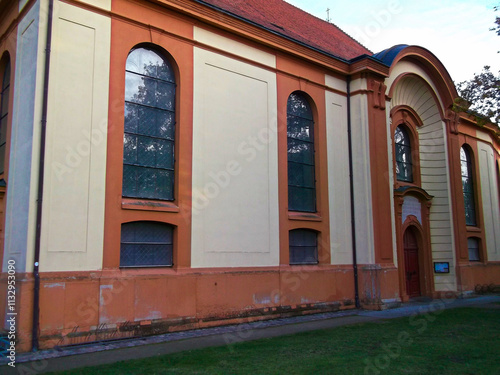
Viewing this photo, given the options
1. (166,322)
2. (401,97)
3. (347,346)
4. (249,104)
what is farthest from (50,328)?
A: (401,97)

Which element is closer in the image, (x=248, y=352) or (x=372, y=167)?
(x=248, y=352)

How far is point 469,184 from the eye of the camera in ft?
78.9

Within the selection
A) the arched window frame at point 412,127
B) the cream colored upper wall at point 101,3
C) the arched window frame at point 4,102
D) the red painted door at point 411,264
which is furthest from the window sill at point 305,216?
the arched window frame at point 4,102

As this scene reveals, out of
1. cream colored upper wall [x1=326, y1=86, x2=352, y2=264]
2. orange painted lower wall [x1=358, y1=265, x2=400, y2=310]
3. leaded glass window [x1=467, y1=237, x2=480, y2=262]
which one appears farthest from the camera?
leaded glass window [x1=467, y1=237, x2=480, y2=262]

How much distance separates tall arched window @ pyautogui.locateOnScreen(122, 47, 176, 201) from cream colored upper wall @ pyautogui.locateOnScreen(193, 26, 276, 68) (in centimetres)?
139

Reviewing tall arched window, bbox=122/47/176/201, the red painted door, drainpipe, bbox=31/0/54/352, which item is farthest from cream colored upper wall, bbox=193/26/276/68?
the red painted door

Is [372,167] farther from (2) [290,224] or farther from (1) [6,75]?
(1) [6,75]

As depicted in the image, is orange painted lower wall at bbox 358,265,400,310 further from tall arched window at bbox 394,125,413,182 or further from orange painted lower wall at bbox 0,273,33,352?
orange painted lower wall at bbox 0,273,33,352

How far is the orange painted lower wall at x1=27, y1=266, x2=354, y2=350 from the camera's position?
396 inches

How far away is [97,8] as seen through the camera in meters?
11.5

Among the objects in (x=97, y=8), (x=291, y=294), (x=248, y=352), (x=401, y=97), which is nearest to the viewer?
(x=248, y=352)

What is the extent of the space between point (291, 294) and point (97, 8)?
949 cm

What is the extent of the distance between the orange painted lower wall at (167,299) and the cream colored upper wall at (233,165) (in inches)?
23.0

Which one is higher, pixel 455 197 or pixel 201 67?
pixel 201 67
